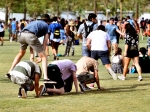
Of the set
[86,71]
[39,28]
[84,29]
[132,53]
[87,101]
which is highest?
[39,28]

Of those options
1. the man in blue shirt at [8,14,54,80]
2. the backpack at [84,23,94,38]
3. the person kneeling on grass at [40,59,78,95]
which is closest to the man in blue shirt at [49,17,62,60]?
the backpack at [84,23,94,38]

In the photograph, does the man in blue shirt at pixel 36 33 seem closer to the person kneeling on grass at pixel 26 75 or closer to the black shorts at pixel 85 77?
the person kneeling on grass at pixel 26 75

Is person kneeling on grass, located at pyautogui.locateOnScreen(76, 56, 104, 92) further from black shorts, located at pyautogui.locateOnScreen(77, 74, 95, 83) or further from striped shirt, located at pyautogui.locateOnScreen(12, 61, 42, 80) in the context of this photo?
striped shirt, located at pyautogui.locateOnScreen(12, 61, 42, 80)

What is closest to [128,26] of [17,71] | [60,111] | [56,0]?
[17,71]

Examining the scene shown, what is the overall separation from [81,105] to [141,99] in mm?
1545

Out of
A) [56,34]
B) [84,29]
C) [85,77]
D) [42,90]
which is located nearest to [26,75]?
[42,90]

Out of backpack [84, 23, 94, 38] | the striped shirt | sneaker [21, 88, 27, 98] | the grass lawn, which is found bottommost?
the grass lawn

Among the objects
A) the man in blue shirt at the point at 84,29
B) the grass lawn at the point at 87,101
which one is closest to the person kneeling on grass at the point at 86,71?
the grass lawn at the point at 87,101

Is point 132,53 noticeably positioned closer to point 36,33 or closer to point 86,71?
point 86,71

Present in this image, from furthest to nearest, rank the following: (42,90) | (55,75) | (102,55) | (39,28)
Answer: (102,55) → (39,28) → (55,75) → (42,90)

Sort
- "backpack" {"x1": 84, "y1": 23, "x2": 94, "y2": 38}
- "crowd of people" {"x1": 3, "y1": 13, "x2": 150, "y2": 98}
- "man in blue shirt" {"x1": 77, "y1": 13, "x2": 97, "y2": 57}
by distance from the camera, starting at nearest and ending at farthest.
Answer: "crowd of people" {"x1": 3, "y1": 13, "x2": 150, "y2": 98} < "man in blue shirt" {"x1": 77, "y1": 13, "x2": 97, "y2": 57} < "backpack" {"x1": 84, "y1": 23, "x2": 94, "y2": 38}

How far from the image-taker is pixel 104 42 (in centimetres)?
1479

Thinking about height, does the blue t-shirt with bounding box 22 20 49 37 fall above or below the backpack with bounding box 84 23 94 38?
above

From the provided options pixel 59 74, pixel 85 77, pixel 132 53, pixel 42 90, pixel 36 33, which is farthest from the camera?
pixel 132 53
